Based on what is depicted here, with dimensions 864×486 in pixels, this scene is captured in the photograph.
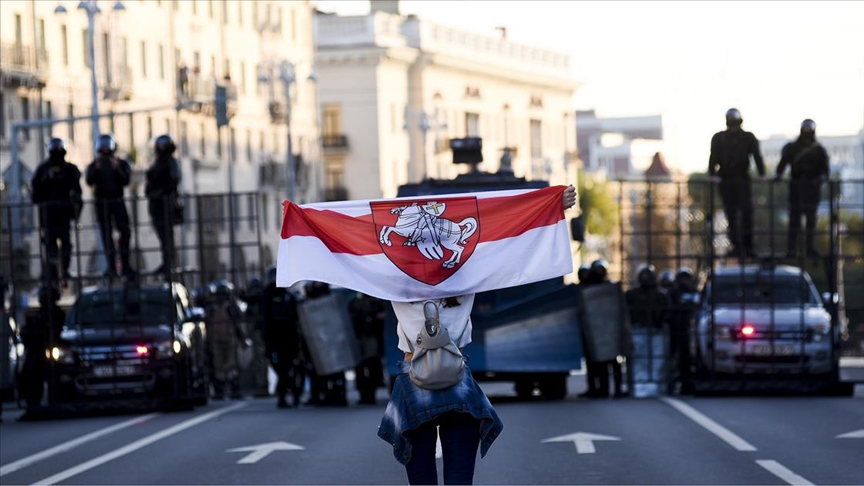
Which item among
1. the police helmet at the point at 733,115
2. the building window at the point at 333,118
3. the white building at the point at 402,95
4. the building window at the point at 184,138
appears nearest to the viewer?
the police helmet at the point at 733,115

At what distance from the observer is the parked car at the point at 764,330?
28.0 metres

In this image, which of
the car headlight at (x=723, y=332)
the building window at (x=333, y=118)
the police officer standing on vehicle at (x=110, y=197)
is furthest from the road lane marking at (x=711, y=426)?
the building window at (x=333, y=118)

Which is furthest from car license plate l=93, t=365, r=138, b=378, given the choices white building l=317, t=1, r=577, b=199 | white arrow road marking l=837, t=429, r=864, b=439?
white building l=317, t=1, r=577, b=199

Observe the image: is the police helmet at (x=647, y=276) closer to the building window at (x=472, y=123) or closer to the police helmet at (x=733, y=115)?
the police helmet at (x=733, y=115)

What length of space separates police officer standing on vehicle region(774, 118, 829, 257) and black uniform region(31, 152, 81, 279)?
939cm

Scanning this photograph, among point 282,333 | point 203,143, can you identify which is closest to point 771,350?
point 282,333

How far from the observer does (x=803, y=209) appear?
1117 inches

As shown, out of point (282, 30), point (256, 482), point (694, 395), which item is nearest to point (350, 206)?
point (256, 482)

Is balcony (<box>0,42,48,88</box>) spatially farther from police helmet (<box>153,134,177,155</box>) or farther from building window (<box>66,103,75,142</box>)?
police helmet (<box>153,134,177,155</box>)

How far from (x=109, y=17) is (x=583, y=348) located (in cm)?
4907

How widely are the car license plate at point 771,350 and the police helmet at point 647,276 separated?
1.58 meters

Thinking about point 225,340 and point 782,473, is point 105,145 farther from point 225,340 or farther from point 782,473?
point 782,473

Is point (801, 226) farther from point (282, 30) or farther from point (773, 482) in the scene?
point (282, 30)

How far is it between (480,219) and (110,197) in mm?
16842
